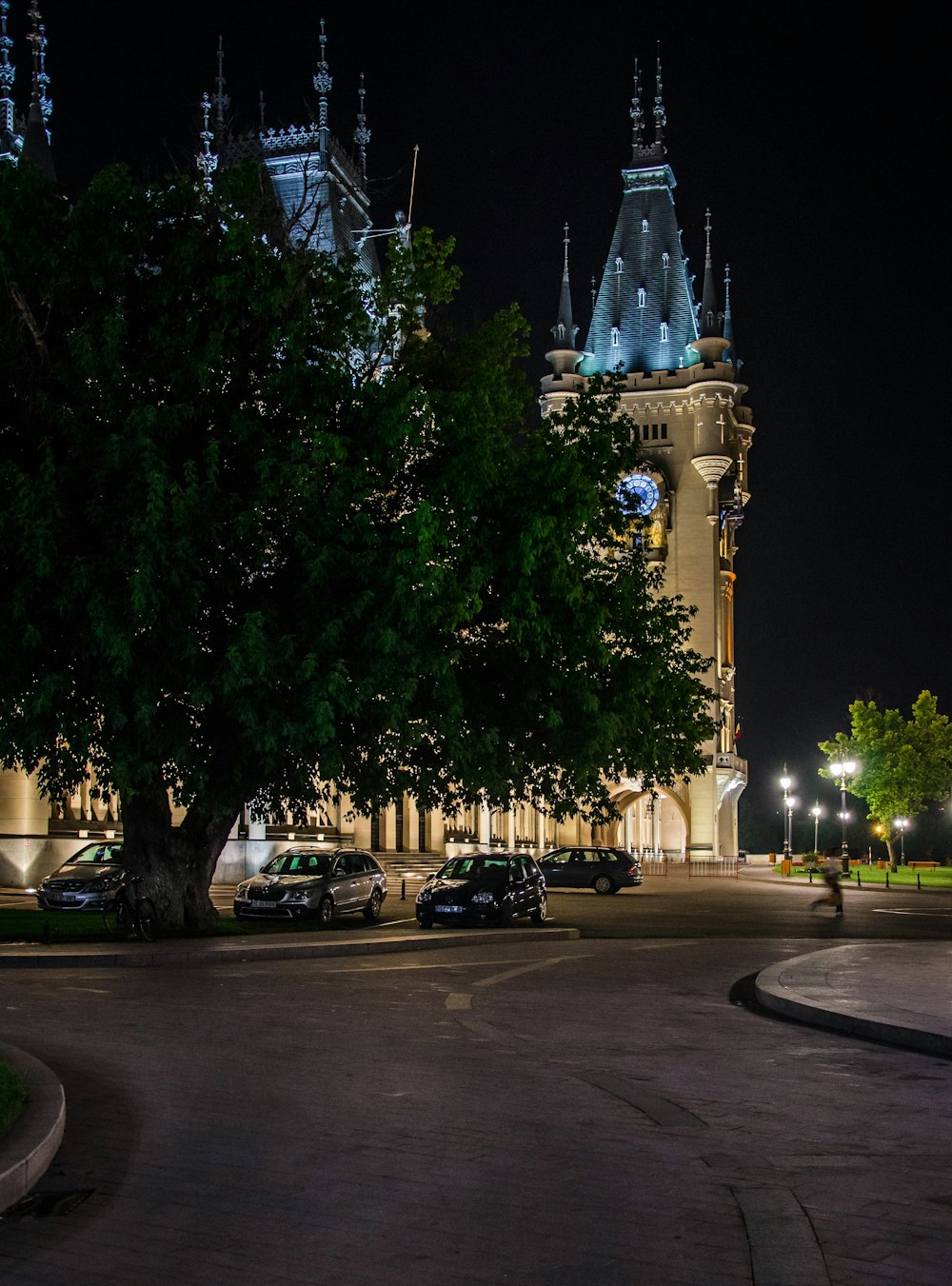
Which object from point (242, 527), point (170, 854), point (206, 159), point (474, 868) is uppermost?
point (206, 159)

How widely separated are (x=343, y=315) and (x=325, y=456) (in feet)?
11.8

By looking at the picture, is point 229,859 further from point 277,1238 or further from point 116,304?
point 277,1238

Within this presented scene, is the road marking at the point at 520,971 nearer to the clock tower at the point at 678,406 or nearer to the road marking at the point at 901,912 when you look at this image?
the road marking at the point at 901,912

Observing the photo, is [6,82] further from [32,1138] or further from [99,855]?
[32,1138]

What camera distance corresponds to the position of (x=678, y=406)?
318ft

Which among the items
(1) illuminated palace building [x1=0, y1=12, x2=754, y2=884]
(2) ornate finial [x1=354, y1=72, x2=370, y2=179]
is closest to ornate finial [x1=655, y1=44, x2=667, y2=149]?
(1) illuminated palace building [x1=0, y1=12, x2=754, y2=884]

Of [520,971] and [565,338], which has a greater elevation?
[565,338]

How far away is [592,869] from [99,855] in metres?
20.5

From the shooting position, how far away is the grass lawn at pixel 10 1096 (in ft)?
26.7

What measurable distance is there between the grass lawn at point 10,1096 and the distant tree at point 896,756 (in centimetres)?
8783

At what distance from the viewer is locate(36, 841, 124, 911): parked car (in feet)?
96.0

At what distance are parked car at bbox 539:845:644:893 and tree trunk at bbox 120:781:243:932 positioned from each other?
2462cm

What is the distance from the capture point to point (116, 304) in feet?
72.0

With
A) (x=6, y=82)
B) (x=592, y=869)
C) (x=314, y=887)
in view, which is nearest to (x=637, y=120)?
(x=6, y=82)
